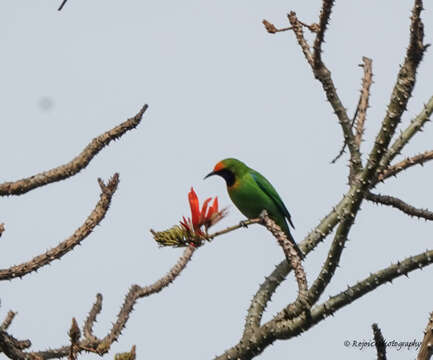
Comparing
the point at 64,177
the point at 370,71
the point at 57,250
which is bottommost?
the point at 57,250

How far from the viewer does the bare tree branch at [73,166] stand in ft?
16.9

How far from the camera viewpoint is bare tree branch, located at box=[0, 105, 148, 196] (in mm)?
5145

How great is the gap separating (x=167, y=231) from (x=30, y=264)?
3.33 ft

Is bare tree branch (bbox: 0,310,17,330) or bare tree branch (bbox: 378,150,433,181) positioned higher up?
bare tree branch (bbox: 378,150,433,181)

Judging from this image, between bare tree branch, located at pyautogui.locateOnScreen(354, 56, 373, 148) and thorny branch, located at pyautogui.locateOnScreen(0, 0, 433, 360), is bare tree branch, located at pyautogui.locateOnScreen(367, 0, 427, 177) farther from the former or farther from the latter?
bare tree branch, located at pyautogui.locateOnScreen(354, 56, 373, 148)

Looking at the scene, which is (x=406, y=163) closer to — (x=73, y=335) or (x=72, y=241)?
(x=72, y=241)

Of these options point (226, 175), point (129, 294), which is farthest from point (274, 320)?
point (226, 175)

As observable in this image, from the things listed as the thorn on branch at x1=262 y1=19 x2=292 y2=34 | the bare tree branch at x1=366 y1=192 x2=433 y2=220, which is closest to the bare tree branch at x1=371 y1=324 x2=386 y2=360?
the bare tree branch at x1=366 y1=192 x2=433 y2=220

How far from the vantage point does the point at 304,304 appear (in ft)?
13.9

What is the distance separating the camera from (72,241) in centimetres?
505

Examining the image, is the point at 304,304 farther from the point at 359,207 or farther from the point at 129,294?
the point at 129,294

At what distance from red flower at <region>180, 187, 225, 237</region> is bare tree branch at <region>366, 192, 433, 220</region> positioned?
1.45 metres

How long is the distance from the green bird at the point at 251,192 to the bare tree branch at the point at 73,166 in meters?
4.84

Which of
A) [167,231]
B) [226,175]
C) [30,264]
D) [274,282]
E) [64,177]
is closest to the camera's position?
[167,231]
